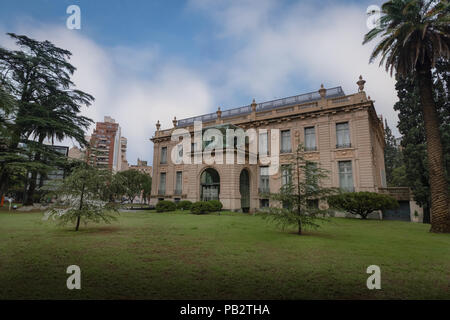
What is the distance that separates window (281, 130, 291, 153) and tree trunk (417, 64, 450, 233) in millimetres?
13470

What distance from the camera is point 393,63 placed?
52.0 ft

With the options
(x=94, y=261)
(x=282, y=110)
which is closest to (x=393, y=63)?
(x=282, y=110)

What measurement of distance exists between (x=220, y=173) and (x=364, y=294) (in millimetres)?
21908

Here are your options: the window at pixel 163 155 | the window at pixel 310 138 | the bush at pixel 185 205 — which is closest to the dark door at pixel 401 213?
the window at pixel 310 138

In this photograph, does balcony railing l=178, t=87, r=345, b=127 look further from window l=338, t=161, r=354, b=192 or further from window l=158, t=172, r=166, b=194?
window l=158, t=172, r=166, b=194

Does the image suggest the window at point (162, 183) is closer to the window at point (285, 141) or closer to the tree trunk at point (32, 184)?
the tree trunk at point (32, 184)

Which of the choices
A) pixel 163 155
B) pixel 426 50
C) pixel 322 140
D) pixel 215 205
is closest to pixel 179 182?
pixel 163 155

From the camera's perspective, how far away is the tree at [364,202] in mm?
18703

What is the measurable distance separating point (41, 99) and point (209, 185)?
20497mm

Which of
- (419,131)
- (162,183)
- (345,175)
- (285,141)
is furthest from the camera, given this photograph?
(162,183)

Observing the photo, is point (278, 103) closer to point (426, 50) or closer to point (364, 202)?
point (364, 202)

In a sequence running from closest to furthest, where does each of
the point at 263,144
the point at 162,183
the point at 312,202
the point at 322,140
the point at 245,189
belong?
the point at 312,202, the point at 322,140, the point at 245,189, the point at 263,144, the point at 162,183

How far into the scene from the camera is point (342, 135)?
24.3 meters

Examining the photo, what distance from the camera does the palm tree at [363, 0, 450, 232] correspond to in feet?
43.6
